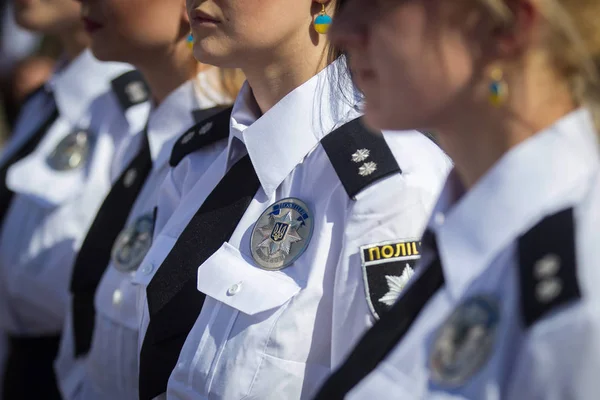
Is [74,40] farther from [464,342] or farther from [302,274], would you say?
[464,342]

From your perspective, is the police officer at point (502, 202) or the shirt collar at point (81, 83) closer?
the police officer at point (502, 202)

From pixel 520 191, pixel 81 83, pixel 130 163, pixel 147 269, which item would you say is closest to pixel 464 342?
pixel 520 191

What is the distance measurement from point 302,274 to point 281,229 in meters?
0.11

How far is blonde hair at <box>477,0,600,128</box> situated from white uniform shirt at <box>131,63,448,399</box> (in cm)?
57

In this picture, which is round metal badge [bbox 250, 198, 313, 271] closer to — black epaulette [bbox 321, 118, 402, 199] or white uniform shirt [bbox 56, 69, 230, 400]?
black epaulette [bbox 321, 118, 402, 199]

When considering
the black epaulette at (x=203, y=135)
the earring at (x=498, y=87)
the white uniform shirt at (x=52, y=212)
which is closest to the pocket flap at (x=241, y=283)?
the black epaulette at (x=203, y=135)

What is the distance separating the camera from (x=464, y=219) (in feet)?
4.12

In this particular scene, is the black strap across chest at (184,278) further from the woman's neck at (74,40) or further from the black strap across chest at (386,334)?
the woman's neck at (74,40)

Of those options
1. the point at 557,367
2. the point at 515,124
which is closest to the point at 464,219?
the point at 515,124

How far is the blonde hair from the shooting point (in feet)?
3.84

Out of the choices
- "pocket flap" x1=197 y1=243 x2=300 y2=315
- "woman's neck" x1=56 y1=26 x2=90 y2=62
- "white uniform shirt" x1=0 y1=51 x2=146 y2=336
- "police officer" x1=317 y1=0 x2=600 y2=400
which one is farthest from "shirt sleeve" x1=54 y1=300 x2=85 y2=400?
"police officer" x1=317 y1=0 x2=600 y2=400

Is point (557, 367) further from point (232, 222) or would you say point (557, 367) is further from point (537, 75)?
point (232, 222)

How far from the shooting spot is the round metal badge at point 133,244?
7.98 feet

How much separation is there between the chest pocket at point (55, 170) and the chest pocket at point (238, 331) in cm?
140
